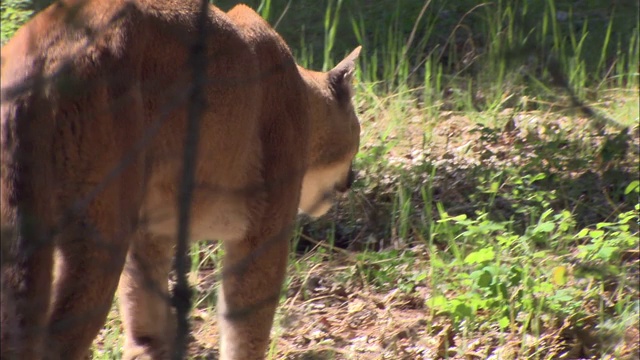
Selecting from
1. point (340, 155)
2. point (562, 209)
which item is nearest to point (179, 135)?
point (340, 155)

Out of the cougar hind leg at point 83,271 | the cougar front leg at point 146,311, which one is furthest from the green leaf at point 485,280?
the cougar hind leg at point 83,271

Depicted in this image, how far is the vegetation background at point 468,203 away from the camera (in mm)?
4699

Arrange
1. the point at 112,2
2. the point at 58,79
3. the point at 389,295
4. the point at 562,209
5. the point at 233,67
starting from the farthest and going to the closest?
the point at 562,209
the point at 389,295
the point at 233,67
the point at 112,2
the point at 58,79

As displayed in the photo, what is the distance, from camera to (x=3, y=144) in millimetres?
2922

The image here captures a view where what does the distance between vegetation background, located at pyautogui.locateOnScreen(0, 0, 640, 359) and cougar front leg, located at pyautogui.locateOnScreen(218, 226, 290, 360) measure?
54 cm

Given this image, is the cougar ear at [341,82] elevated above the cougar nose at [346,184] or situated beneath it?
elevated above

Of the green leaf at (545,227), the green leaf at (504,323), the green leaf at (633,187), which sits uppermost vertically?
the green leaf at (633,187)

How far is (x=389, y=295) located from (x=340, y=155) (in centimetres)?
79

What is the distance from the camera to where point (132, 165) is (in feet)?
10.4

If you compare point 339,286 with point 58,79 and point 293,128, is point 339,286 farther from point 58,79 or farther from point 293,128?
point 58,79

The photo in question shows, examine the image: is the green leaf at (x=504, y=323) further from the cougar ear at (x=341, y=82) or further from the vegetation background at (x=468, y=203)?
the cougar ear at (x=341, y=82)

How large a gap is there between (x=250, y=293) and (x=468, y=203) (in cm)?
218

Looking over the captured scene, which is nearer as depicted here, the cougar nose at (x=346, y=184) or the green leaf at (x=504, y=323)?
the green leaf at (x=504, y=323)

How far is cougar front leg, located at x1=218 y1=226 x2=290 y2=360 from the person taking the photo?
417 cm
